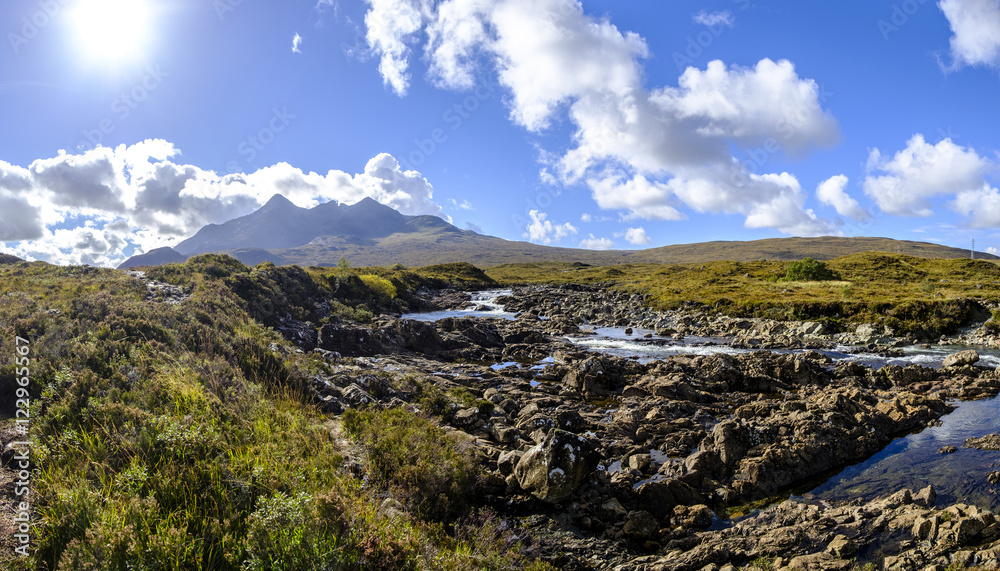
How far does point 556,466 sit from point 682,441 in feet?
23.6

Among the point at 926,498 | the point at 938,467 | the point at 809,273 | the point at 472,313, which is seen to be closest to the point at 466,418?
the point at 926,498

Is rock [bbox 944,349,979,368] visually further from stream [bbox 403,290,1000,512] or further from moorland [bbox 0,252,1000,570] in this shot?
stream [bbox 403,290,1000,512]

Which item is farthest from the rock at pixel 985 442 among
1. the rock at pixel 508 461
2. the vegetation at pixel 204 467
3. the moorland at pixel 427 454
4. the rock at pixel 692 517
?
the vegetation at pixel 204 467

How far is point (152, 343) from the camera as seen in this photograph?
13.7 meters

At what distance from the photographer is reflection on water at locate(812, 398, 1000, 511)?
12523 mm

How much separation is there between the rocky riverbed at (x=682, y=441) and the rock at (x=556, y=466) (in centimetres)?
4

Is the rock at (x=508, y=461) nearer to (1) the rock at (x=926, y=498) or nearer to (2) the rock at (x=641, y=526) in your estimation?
(2) the rock at (x=641, y=526)

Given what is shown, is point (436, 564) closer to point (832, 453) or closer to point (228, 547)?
point (228, 547)

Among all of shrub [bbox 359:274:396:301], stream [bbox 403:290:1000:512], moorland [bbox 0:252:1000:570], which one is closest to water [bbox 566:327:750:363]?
moorland [bbox 0:252:1000:570]

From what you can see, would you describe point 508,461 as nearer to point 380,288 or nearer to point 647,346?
point 647,346

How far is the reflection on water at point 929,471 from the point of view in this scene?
12.5 metres

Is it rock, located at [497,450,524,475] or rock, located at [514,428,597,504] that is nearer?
rock, located at [514,428,597,504]

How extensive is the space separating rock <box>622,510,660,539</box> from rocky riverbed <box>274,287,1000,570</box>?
0.13ft

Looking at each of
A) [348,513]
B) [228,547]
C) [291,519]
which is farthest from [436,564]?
[228,547]
